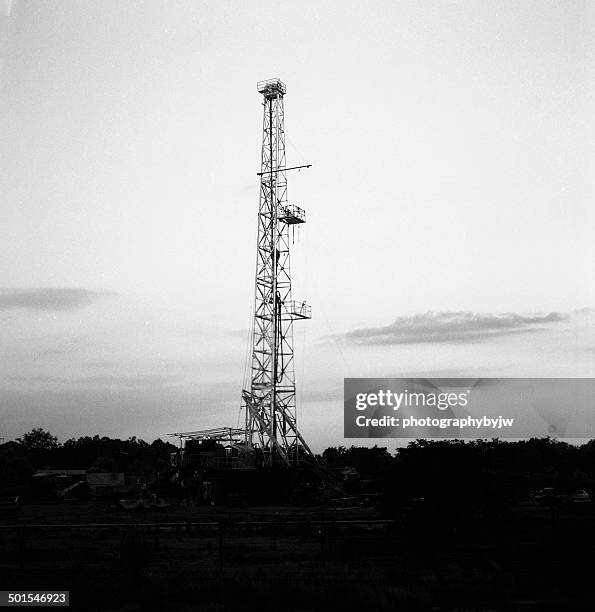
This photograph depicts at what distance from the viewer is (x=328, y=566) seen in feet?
51.5

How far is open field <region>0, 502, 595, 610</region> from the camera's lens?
39.6 ft

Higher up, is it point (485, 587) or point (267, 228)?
point (267, 228)

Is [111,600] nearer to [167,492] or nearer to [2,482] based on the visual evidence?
[167,492]

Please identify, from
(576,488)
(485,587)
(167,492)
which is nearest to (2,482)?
(167,492)

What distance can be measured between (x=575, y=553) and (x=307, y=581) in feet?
22.1

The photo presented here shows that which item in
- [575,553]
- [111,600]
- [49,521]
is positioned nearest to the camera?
[111,600]

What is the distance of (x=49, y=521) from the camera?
97.6 ft

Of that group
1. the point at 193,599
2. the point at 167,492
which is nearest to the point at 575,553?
the point at 193,599

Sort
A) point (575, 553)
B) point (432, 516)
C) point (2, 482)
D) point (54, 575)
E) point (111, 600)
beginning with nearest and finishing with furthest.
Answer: point (111, 600), point (54, 575), point (575, 553), point (432, 516), point (2, 482)

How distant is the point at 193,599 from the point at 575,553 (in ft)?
29.4

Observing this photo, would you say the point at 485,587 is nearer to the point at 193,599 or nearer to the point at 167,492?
the point at 193,599

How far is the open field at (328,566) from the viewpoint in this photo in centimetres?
1207

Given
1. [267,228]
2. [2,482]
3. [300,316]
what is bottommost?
[2,482]

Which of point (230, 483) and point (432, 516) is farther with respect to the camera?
point (230, 483)
